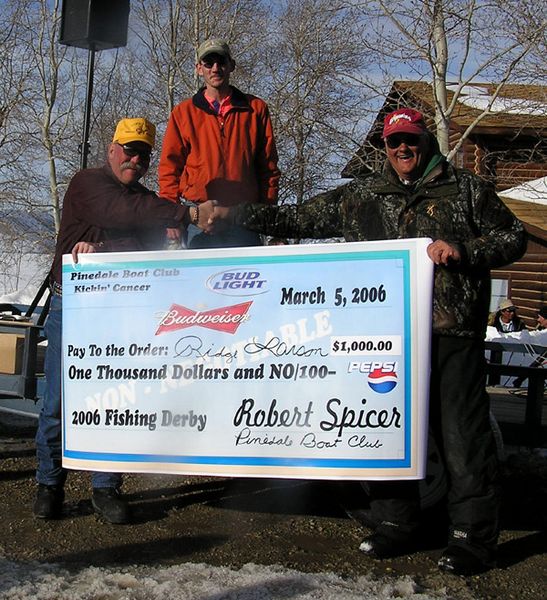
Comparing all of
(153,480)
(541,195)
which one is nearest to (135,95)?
(541,195)

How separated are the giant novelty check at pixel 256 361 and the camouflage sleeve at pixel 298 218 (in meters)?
0.56

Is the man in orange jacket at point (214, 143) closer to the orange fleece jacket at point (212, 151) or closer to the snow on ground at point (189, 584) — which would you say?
the orange fleece jacket at point (212, 151)

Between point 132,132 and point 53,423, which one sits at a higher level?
point 132,132

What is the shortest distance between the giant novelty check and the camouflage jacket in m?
0.23

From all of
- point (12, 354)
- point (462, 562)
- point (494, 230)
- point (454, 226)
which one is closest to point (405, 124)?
point (454, 226)

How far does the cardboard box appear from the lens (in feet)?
18.5

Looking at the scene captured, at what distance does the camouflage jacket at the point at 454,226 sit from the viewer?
4109mm

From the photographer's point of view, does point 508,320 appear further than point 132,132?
Yes

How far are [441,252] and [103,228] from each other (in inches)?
71.7

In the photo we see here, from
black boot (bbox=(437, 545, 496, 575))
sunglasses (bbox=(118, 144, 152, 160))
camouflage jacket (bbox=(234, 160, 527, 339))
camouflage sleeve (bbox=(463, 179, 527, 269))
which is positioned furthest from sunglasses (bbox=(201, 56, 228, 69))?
black boot (bbox=(437, 545, 496, 575))

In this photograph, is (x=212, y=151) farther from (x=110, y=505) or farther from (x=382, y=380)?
(x=110, y=505)

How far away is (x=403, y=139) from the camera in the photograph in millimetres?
4242

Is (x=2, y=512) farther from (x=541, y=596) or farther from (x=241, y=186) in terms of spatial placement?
(x=541, y=596)

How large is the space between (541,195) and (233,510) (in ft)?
50.9
